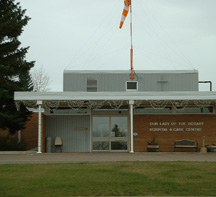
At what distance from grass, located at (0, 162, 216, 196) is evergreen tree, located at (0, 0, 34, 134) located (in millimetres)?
10660

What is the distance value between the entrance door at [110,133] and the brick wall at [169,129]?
819 mm

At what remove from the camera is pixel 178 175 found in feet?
35.2

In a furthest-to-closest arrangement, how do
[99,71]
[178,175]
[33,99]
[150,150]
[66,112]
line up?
[99,71], [66,112], [150,150], [33,99], [178,175]

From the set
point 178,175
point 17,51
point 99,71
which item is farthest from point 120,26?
point 178,175

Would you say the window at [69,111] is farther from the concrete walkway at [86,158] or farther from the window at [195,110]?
the window at [195,110]

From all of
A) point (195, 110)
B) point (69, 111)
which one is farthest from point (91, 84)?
point (195, 110)

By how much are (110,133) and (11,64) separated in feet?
25.4

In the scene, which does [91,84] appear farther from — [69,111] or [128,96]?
[128,96]

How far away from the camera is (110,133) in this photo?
22297 mm

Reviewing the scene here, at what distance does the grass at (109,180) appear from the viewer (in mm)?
8574

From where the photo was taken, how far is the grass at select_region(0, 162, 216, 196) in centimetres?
857

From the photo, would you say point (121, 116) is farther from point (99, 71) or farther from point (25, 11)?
point (25, 11)

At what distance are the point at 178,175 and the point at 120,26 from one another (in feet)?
53.1

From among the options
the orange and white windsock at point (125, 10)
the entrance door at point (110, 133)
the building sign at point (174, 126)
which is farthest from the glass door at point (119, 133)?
the orange and white windsock at point (125, 10)
